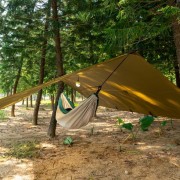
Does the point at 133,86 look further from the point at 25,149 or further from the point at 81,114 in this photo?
the point at 25,149

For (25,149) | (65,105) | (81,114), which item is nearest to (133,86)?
(81,114)

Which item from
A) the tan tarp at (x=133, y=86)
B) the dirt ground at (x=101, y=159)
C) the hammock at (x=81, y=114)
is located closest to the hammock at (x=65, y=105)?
the hammock at (x=81, y=114)

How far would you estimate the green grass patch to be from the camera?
16.9 feet

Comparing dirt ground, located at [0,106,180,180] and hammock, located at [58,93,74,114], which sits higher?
hammock, located at [58,93,74,114]

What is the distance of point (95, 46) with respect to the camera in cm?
857

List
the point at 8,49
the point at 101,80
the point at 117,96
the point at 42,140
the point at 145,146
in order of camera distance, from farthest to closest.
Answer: the point at 8,49, the point at 42,140, the point at 117,96, the point at 145,146, the point at 101,80

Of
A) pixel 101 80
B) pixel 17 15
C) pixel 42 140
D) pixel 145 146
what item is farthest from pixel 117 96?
pixel 17 15

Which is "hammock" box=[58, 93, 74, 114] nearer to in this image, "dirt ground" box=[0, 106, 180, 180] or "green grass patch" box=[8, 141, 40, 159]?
"dirt ground" box=[0, 106, 180, 180]

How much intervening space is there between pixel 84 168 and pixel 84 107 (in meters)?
1.11

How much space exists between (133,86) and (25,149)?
2918mm

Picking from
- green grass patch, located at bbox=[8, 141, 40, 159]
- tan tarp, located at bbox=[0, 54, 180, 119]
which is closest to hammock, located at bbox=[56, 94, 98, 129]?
tan tarp, located at bbox=[0, 54, 180, 119]

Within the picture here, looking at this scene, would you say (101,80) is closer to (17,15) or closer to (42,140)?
(42,140)

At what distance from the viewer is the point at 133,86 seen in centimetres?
475

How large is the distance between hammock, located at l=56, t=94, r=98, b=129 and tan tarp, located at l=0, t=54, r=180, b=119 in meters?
0.55
